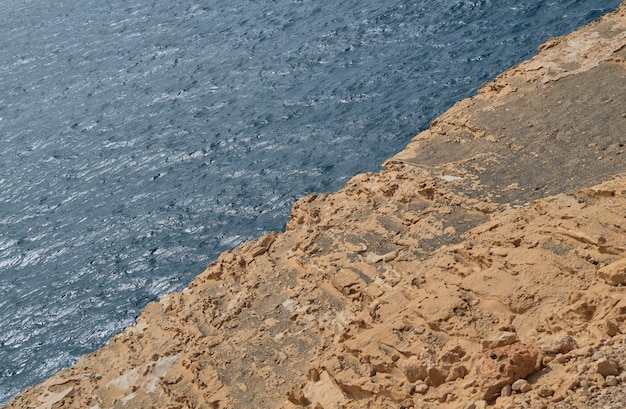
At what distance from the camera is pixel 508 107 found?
20.7 metres

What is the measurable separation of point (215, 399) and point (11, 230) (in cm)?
1898

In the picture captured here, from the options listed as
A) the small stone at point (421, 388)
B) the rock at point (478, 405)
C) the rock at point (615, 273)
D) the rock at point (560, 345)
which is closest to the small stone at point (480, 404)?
the rock at point (478, 405)

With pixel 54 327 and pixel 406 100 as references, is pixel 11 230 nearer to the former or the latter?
pixel 54 327

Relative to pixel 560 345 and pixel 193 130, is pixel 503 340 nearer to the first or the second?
pixel 560 345

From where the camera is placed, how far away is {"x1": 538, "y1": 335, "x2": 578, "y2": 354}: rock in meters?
10.7

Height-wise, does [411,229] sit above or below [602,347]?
below

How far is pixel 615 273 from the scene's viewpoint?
462 inches

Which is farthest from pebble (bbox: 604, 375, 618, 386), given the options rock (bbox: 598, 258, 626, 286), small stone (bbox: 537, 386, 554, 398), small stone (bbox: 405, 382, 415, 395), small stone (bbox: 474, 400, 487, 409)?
small stone (bbox: 405, 382, 415, 395)

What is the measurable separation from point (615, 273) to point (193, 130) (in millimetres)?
25464

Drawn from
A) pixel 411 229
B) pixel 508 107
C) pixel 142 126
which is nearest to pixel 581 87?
pixel 508 107

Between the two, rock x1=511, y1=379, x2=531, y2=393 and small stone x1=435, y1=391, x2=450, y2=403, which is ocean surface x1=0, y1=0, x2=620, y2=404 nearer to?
small stone x1=435, y1=391, x2=450, y2=403

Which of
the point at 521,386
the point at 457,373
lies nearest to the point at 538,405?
the point at 521,386

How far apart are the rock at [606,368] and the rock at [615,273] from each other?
2.52 m

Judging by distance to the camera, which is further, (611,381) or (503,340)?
(503,340)
